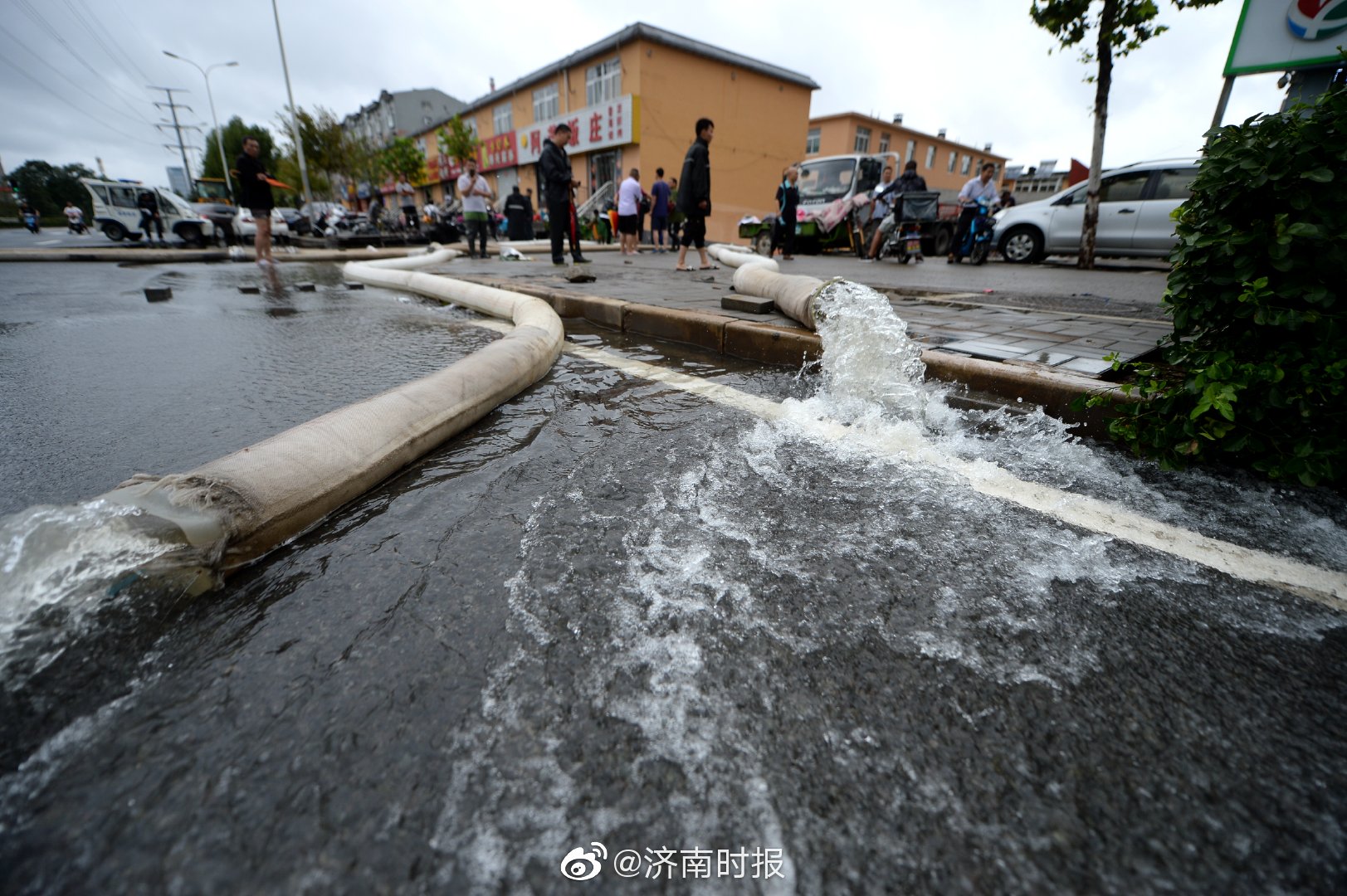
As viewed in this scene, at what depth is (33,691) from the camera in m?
1.16

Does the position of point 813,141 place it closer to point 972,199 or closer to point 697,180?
point 972,199

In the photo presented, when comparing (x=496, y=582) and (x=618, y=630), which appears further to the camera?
(x=496, y=582)

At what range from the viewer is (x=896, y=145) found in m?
35.8

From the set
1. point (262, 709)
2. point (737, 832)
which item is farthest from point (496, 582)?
point (737, 832)

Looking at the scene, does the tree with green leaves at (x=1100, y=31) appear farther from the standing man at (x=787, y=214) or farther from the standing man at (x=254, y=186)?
the standing man at (x=254, y=186)


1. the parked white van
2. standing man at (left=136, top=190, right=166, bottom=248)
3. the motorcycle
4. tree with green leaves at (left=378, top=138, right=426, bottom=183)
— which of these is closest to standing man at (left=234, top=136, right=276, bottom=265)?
standing man at (left=136, top=190, right=166, bottom=248)

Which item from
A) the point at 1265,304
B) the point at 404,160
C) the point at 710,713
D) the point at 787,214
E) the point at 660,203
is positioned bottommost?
the point at 710,713

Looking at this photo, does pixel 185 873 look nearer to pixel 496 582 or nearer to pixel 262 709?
pixel 262 709

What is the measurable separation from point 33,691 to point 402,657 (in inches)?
27.3

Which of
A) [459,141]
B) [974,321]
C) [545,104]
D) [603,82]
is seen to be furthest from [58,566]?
[459,141]

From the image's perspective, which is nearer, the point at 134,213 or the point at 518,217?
the point at 518,217

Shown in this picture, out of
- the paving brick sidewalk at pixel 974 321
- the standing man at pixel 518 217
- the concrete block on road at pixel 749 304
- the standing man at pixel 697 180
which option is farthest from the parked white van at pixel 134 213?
the concrete block on road at pixel 749 304

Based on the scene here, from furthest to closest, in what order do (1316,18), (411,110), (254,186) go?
(411,110) < (254,186) < (1316,18)

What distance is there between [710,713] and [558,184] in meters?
8.99
